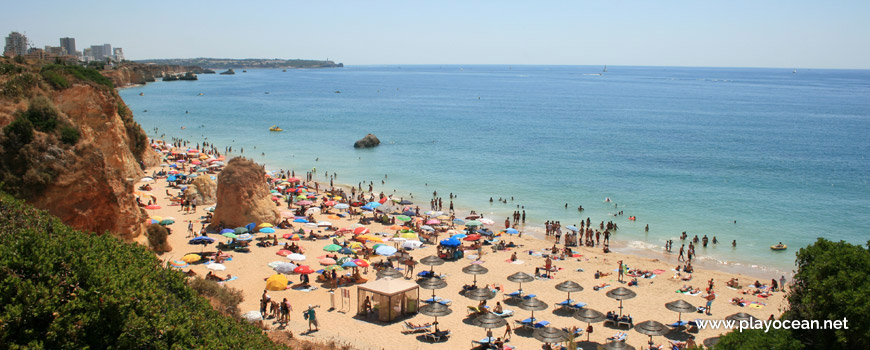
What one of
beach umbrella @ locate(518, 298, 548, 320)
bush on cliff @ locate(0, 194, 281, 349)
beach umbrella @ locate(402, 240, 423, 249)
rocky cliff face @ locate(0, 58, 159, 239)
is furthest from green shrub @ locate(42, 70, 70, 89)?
beach umbrella @ locate(518, 298, 548, 320)

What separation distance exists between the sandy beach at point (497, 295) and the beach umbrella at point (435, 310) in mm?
345

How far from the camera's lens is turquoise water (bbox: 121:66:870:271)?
35.7 meters

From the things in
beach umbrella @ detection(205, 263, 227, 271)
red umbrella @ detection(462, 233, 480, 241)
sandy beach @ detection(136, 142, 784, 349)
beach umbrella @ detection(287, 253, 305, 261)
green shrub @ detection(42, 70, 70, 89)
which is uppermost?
green shrub @ detection(42, 70, 70, 89)

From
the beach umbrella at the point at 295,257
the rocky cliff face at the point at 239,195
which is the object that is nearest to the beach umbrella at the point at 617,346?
the beach umbrella at the point at 295,257

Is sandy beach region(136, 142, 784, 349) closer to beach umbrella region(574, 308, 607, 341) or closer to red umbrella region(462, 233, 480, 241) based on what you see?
beach umbrella region(574, 308, 607, 341)

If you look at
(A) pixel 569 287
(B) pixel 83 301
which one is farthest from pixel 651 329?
(B) pixel 83 301

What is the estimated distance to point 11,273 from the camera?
8125 mm

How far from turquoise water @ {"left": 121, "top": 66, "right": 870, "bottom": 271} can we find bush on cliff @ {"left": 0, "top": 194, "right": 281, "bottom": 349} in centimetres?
2589

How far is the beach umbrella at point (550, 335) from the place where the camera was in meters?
16.4

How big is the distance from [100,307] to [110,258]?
209cm

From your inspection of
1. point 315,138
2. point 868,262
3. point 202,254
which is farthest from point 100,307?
point 315,138

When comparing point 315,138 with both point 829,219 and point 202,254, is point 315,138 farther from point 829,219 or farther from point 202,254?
point 829,219

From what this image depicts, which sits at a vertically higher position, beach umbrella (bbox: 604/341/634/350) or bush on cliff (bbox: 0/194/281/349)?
bush on cliff (bbox: 0/194/281/349)

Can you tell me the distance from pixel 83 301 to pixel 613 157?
54.8 meters
